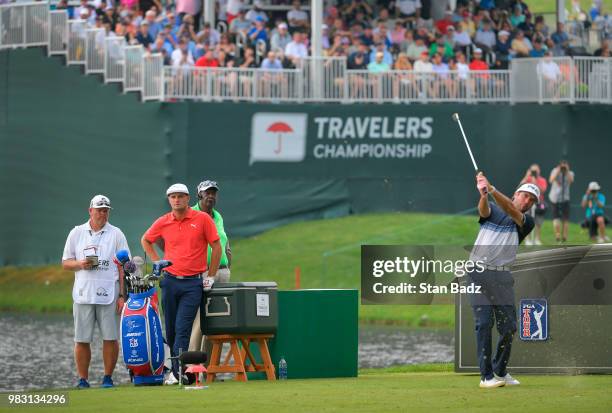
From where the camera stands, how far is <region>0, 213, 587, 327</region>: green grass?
33.4 meters

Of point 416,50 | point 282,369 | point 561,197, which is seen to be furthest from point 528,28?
point 282,369

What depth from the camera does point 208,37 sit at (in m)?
36.0

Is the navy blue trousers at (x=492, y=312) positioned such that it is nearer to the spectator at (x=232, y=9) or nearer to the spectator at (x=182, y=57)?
the spectator at (x=182, y=57)

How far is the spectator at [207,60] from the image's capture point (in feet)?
115

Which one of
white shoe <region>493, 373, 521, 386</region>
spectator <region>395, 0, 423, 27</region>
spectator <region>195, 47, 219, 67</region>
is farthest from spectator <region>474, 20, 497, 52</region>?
white shoe <region>493, 373, 521, 386</region>

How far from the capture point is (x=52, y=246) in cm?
3847

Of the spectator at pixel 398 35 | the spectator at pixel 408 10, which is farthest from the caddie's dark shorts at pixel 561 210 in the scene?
the spectator at pixel 408 10

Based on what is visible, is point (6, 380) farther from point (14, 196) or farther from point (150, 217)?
point (14, 196)

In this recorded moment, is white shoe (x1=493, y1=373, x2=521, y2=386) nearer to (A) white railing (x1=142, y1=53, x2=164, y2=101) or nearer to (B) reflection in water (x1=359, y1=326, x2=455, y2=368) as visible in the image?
(B) reflection in water (x1=359, y1=326, x2=455, y2=368)

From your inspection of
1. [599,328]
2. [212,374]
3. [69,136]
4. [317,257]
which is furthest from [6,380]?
[69,136]

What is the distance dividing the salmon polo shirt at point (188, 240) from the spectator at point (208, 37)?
19.4 m

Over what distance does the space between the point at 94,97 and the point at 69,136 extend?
1290 mm

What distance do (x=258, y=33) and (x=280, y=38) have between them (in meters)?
0.52

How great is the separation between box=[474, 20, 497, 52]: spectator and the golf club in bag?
73.3 ft
